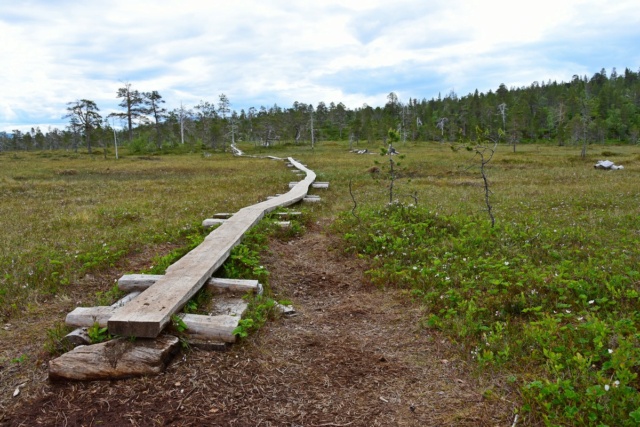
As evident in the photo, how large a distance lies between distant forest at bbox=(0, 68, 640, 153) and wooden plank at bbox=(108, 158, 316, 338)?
62063 mm

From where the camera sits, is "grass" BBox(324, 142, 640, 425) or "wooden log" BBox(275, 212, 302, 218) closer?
"grass" BBox(324, 142, 640, 425)

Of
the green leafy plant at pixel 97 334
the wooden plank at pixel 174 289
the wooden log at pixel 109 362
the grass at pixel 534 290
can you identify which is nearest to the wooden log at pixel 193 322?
the green leafy plant at pixel 97 334

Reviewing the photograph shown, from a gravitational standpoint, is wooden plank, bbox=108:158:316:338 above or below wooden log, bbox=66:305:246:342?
above

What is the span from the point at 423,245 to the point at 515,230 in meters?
2.60

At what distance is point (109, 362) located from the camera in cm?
379

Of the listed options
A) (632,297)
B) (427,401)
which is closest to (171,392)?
(427,401)

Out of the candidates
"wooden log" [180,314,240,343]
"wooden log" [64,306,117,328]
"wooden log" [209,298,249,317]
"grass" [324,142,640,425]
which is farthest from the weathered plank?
"grass" [324,142,640,425]

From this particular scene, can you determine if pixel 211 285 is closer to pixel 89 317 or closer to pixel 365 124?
pixel 89 317

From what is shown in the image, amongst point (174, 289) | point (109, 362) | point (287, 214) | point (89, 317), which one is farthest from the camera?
point (287, 214)

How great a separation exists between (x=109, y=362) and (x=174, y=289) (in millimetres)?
1229

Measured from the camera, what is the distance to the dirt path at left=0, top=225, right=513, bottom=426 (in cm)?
339

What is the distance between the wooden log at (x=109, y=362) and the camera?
3762 mm

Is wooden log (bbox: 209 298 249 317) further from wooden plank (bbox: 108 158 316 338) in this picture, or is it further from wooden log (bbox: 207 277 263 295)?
wooden plank (bbox: 108 158 316 338)

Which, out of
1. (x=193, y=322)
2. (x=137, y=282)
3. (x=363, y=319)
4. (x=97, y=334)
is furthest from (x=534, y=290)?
(x=137, y=282)
